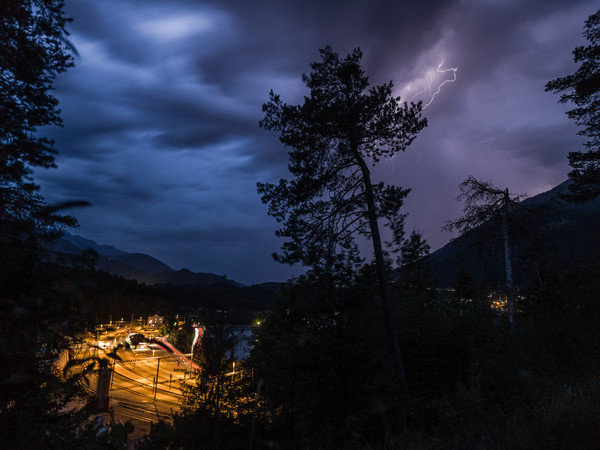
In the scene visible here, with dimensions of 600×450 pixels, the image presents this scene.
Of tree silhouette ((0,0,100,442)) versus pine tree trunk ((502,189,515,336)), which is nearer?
tree silhouette ((0,0,100,442))

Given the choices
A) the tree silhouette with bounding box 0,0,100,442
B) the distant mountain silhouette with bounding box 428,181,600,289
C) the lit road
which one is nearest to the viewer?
the tree silhouette with bounding box 0,0,100,442

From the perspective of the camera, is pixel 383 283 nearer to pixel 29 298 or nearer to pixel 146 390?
pixel 29 298

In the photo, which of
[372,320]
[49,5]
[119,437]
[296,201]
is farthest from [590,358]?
[49,5]

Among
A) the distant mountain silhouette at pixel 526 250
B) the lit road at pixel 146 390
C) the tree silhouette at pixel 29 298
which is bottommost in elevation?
the lit road at pixel 146 390

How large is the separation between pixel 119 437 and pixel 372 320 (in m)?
8.34

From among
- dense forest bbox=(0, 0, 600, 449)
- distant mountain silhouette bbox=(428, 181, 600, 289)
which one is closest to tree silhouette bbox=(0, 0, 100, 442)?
dense forest bbox=(0, 0, 600, 449)

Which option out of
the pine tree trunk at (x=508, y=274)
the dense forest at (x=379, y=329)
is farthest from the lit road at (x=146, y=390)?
the pine tree trunk at (x=508, y=274)

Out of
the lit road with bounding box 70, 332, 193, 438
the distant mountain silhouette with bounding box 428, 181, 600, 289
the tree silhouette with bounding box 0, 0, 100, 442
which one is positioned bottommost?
the lit road with bounding box 70, 332, 193, 438

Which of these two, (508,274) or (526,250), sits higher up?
(526,250)

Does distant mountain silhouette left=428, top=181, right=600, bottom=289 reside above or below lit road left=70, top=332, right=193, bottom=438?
above

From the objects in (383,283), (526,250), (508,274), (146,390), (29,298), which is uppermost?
(526,250)

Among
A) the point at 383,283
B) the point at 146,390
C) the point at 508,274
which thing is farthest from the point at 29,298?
the point at 146,390

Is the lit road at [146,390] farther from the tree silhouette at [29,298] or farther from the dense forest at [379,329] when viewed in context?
the tree silhouette at [29,298]

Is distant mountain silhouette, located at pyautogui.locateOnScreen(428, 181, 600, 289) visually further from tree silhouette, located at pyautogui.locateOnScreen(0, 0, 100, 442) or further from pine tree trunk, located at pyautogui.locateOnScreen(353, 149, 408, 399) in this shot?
tree silhouette, located at pyautogui.locateOnScreen(0, 0, 100, 442)
